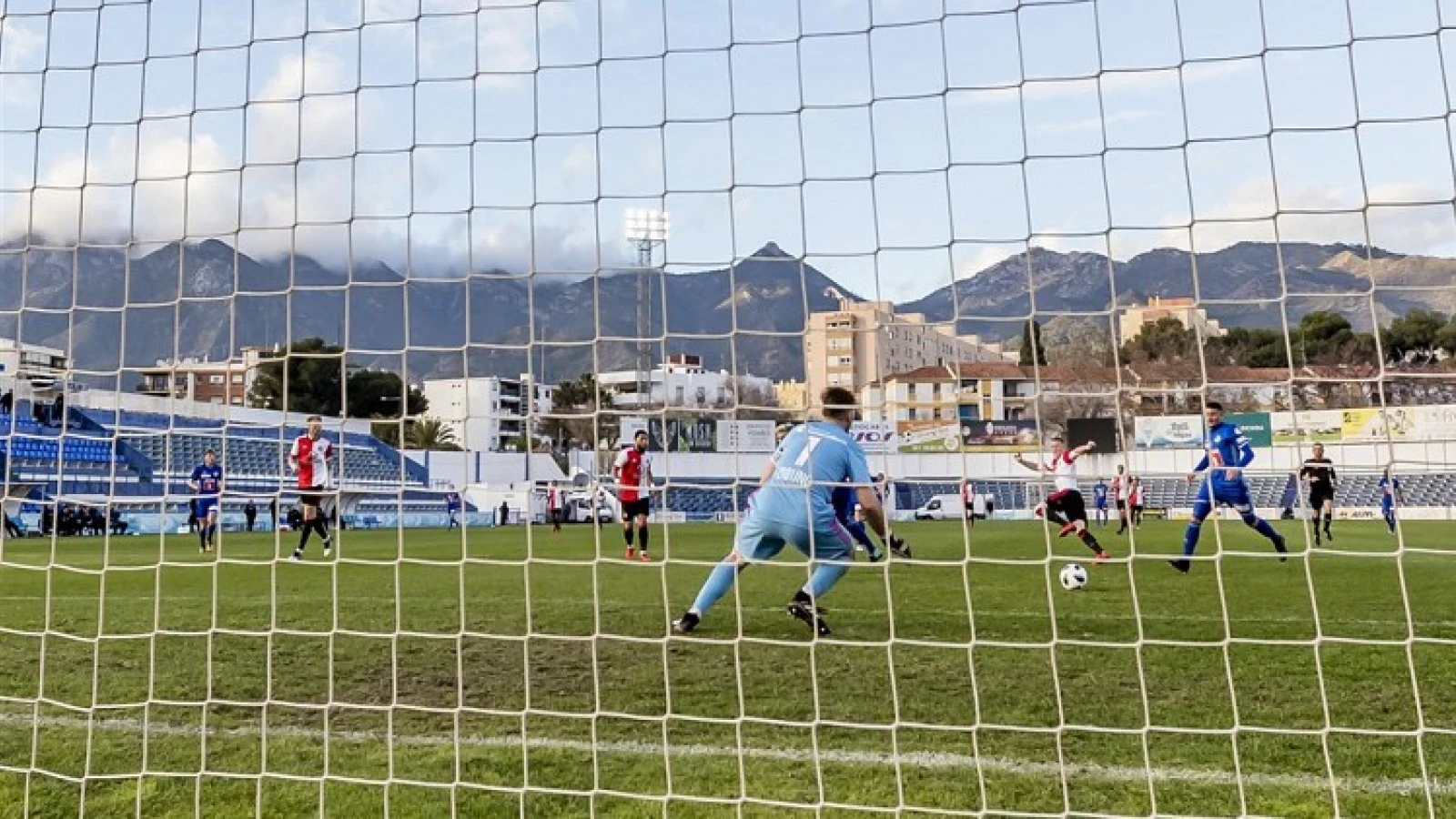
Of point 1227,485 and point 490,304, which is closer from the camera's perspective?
point 490,304

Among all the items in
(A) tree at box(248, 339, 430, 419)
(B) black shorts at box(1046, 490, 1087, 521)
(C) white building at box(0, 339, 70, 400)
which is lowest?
(B) black shorts at box(1046, 490, 1087, 521)

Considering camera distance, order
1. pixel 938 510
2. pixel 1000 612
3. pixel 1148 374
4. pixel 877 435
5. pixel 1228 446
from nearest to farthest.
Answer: pixel 1148 374, pixel 1000 612, pixel 1228 446, pixel 877 435, pixel 938 510

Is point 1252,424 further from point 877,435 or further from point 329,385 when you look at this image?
point 329,385

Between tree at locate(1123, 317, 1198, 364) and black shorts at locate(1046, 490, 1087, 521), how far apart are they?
19.4 feet

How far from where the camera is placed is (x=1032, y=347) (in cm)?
444

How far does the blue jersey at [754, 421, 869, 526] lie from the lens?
208 inches

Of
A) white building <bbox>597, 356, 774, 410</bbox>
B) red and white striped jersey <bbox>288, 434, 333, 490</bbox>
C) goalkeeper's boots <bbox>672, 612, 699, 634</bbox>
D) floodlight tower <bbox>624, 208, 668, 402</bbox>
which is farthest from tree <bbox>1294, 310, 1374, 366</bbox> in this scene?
red and white striped jersey <bbox>288, 434, 333, 490</bbox>

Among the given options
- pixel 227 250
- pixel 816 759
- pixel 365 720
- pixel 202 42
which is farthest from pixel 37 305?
pixel 816 759

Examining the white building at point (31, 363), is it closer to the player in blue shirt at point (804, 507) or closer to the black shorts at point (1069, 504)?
the player in blue shirt at point (804, 507)

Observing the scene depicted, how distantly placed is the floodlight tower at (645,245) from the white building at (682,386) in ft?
0.86

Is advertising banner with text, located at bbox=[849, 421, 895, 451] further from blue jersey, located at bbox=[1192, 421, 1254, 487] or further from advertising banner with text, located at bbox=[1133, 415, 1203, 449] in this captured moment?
advertising banner with text, located at bbox=[1133, 415, 1203, 449]

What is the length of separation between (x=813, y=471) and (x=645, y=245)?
5.24ft

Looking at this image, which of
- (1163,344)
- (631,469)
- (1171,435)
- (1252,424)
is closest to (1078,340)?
(1163,344)

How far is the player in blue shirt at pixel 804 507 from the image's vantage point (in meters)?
5.29
